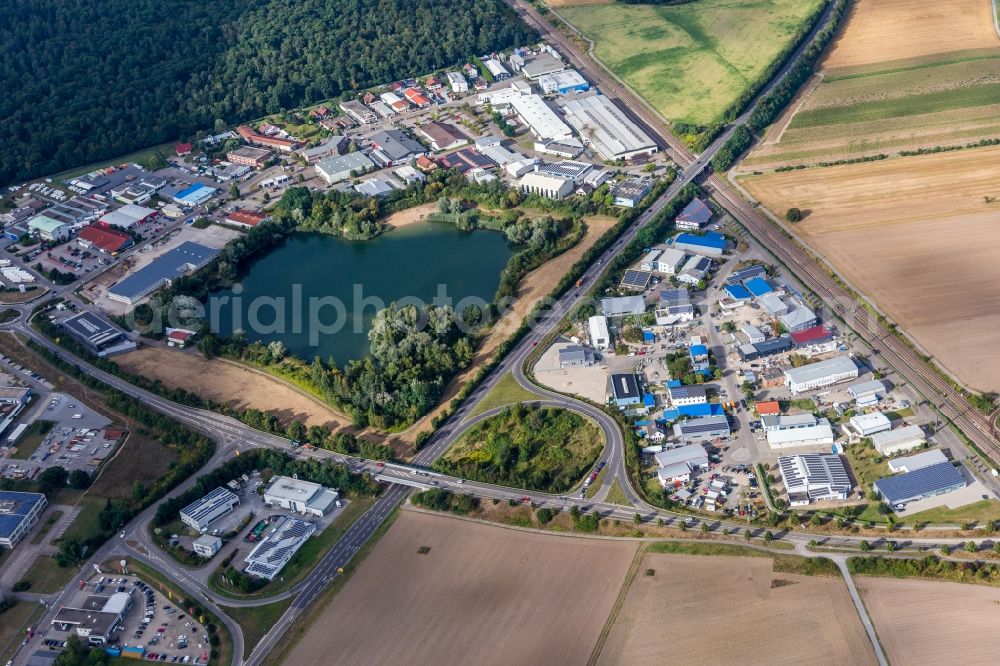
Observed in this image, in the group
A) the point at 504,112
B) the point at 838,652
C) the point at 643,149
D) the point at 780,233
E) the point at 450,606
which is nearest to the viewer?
the point at 838,652

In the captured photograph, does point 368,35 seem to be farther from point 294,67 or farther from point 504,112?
point 504,112

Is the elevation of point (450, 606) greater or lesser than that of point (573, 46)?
lesser

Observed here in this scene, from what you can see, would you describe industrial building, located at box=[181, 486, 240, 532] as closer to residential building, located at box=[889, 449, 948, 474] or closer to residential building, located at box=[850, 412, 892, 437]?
residential building, located at box=[850, 412, 892, 437]

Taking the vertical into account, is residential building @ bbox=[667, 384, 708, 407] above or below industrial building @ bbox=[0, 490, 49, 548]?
above

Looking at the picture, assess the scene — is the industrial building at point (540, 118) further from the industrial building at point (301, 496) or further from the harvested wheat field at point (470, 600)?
the harvested wheat field at point (470, 600)

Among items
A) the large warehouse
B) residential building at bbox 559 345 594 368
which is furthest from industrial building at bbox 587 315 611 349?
the large warehouse

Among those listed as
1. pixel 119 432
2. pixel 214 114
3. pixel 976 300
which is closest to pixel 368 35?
pixel 214 114
